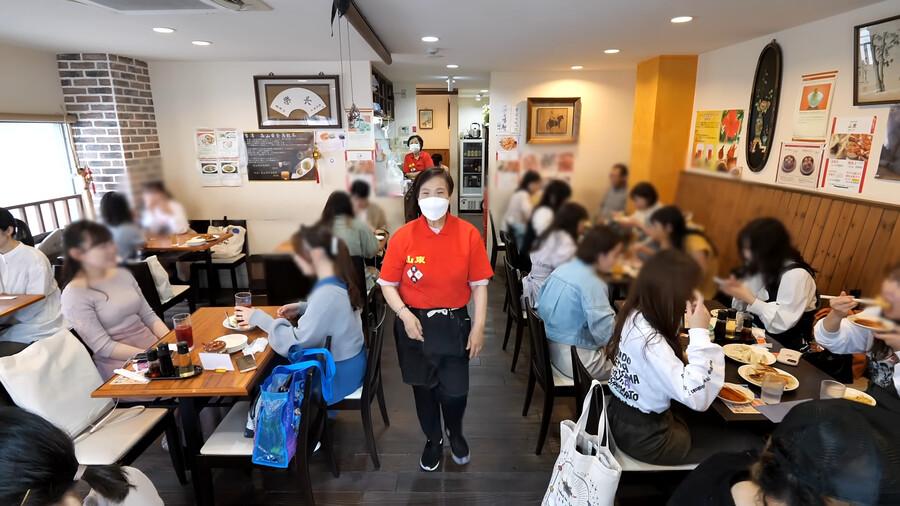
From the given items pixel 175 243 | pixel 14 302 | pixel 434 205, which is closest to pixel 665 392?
pixel 434 205

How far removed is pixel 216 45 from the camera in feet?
3.76

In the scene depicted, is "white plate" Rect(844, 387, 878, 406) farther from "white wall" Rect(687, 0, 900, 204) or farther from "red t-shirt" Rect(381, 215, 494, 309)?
"white wall" Rect(687, 0, 900, 204)

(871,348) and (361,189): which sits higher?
(361,189)

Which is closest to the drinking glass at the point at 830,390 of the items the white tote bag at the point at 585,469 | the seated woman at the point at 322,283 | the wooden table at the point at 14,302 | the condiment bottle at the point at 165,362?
the white tote bag at the point at 585,469

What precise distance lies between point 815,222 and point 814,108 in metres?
0.18

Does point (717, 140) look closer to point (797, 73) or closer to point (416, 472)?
point (797, 73)

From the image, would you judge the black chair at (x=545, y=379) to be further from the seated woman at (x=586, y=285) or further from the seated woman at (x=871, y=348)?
the seated woman at (x=586, y=285)

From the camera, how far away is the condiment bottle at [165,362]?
9.12 ft

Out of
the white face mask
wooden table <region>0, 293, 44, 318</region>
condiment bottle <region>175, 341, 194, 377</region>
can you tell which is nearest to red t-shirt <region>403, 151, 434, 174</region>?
the white face mask

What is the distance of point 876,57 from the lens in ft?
2.35

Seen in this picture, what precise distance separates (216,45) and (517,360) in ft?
15.4

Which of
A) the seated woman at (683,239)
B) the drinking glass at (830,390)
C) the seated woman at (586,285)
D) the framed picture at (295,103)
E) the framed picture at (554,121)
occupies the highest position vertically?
the framed picture at (295,103)

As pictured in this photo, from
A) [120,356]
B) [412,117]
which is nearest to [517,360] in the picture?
[120,356]

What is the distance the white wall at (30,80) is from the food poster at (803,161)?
136 cm
